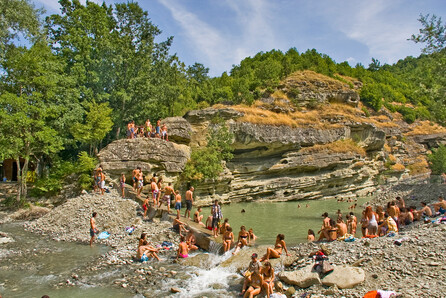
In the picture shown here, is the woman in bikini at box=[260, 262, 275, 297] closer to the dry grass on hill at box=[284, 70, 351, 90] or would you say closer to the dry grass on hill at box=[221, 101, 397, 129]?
the dry grass on hill at box=[221, 101, 397, 129]

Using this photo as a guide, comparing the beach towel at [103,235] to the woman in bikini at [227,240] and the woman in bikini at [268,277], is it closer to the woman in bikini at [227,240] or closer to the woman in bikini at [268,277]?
the woman in bikini at [227,240]

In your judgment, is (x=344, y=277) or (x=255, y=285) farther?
(x=255, y=285)

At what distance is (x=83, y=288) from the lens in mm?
9719

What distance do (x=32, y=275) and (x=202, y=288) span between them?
6.09m

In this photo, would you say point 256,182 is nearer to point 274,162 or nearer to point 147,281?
point 274,162

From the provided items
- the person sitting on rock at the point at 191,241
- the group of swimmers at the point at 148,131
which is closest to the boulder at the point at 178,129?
the group of swimmers at the point at 148,131

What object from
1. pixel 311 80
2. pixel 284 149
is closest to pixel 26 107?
pixel 284 149

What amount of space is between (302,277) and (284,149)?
26.0 m

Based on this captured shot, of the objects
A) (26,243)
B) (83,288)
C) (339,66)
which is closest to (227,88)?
(26,243)

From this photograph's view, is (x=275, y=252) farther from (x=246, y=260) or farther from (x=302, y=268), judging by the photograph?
(x=302, y=268)

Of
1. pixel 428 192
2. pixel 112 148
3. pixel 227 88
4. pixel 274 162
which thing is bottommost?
pixel 428 192

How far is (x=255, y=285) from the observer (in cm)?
890

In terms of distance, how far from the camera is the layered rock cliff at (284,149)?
24.7 metres

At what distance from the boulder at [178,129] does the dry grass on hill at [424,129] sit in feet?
180
